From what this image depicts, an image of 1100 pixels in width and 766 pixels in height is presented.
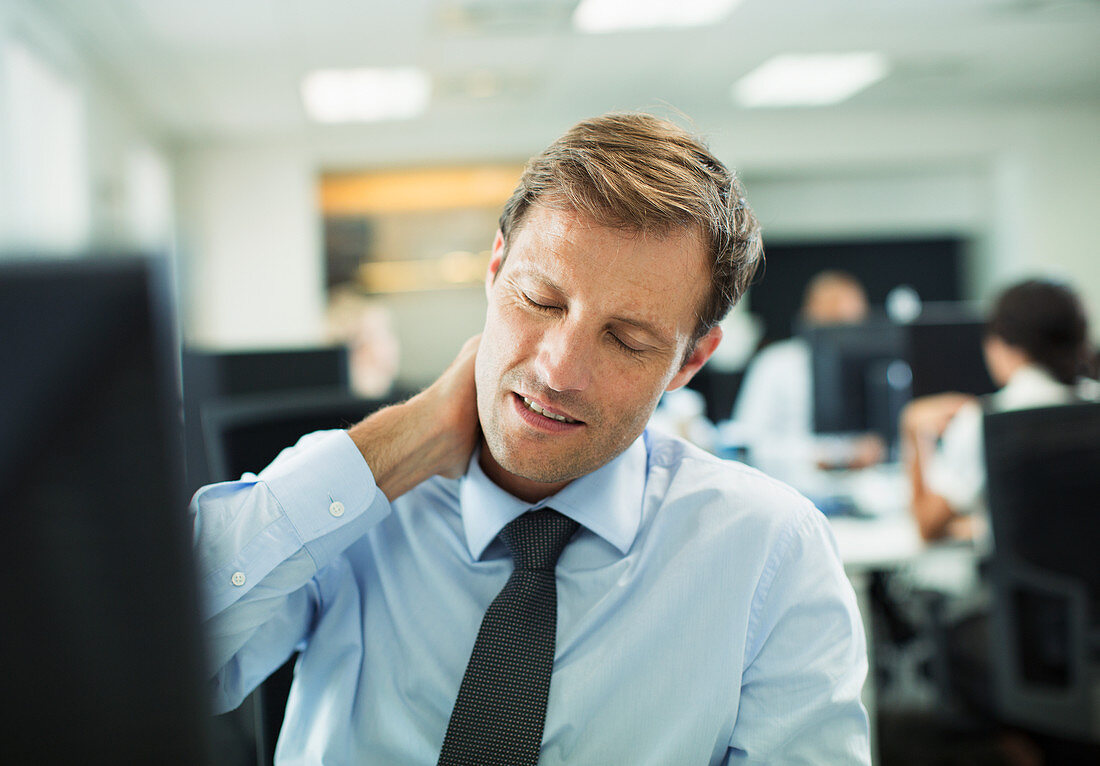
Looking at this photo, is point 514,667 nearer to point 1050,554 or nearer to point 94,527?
point 94,527

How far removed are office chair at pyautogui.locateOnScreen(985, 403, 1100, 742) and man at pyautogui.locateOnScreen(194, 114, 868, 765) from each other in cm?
96

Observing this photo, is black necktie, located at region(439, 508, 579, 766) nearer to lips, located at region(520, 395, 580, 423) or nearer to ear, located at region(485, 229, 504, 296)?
lips, located at region(520, 395, 580, 423)

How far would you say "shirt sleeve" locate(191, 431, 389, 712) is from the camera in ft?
2.97

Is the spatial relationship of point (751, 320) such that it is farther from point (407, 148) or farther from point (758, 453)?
point (758, 453)

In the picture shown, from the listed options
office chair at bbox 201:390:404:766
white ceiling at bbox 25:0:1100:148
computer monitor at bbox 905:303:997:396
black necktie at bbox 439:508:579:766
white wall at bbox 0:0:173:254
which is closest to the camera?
black necktie at bbox 439:508:579:766

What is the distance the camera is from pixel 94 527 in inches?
13.3

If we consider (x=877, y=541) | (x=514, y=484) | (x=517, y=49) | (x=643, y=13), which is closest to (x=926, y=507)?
(x=877, y=541)

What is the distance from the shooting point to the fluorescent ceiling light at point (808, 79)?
17.1 feet

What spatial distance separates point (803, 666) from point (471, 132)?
19.6 ft

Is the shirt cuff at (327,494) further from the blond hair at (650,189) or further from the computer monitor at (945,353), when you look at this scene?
the computer monitor at (945,353)

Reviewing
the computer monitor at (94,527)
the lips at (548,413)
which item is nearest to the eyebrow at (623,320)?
the lips at (548,413)

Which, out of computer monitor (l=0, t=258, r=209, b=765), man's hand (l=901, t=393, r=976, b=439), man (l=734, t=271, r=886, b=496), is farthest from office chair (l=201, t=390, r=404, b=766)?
man (l=734, t=271, r=886, b=496)

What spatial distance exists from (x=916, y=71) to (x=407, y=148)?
3.54 m

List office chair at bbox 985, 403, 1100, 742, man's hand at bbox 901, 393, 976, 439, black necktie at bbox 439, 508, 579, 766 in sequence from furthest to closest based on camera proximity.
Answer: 1. man's hand at bbox 901, 393, 976, 439
2. office chair at bbox 985, 403, 1100, 742
3. black necktie at bbox 439, 508, 579, 766
